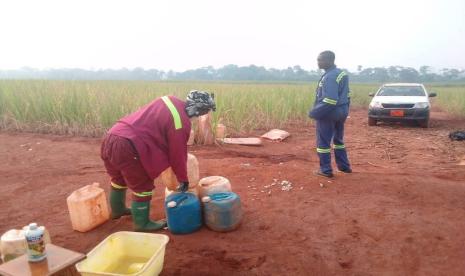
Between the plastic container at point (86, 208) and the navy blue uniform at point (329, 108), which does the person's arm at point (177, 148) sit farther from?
the navy blue uniform at point (329, 108)

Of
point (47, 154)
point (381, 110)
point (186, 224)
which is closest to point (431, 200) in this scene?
point (186, 224)

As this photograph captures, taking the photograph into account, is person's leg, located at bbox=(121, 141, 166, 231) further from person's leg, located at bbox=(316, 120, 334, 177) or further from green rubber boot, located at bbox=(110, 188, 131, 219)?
person's leg, located at bbox=(316, 120, 334, 177)

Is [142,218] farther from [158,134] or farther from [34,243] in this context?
[34,243]

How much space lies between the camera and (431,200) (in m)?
4.22

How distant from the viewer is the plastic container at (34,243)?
218 centimetres

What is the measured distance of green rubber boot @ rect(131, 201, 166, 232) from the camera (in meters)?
3.37

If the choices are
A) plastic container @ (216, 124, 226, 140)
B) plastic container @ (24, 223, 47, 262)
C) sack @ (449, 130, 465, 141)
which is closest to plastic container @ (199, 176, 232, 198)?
plastic container @ (24, 223, 47, 262)

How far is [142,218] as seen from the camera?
134 inches

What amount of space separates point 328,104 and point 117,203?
2.79 m

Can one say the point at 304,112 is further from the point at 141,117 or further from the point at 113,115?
the point at 141,117

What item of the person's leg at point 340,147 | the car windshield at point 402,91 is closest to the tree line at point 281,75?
the car windshield at point 402,91

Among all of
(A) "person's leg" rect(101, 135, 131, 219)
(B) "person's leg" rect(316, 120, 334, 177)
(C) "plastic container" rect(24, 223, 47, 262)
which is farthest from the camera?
(B) "person's leg" rect(316, 120, 334, 177)

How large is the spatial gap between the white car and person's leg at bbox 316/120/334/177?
6807mm

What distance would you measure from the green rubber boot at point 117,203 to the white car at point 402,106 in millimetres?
9160
